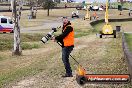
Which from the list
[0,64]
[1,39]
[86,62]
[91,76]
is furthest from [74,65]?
[1,39]

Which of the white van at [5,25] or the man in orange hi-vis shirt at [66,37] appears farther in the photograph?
the white van at [5,25]

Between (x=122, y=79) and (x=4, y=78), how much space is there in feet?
16.8

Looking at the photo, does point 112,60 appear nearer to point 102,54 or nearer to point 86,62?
point 86,62

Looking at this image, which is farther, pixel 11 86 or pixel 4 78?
pixel 4 78

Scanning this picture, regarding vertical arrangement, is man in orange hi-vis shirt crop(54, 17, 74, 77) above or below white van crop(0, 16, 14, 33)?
above

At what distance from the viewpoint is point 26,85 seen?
1397 cm

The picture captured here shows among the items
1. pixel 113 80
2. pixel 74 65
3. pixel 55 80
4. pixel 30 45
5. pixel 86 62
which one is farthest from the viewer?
pixel 30 45

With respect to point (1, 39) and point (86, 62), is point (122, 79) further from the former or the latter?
point (1, 39)

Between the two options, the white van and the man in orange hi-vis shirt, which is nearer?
the man in orange hi-vis shirt

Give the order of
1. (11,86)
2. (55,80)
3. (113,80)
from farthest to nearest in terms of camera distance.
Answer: (55,80) → (11,86) → (113,80)

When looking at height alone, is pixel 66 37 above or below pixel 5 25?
above

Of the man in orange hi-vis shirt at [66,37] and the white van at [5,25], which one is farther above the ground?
the man in orange hi-vis shirt at [66,37]

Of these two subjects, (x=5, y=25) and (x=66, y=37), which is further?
(x=5, y=25)

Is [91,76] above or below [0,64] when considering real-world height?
above
